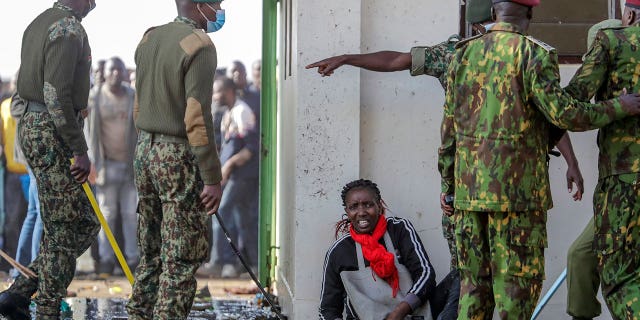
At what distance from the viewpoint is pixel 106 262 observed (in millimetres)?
8516

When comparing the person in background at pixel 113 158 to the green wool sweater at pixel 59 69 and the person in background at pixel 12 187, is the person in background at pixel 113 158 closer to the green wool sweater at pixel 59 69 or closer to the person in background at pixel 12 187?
the person in background at pixel 12 187

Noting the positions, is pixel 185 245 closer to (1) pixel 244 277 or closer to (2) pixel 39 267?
(2) pixel 39 267

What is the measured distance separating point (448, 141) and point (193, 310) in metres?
3.36

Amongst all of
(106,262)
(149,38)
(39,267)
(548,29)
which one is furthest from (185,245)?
(106,262)

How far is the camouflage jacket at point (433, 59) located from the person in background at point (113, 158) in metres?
3.11

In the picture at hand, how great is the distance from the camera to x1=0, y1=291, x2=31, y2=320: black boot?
6.61 metres

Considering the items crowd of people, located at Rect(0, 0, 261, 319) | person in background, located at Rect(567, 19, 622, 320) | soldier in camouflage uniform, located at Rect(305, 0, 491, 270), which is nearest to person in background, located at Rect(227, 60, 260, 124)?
crowd of people, located at Rect(0, 0, 261, 319)

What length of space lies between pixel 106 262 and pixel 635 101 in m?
5.00

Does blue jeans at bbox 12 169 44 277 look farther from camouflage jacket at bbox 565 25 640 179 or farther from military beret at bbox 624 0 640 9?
military beret at bbox 624 0 640 9

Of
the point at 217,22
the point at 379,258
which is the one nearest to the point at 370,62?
the point at 217,22

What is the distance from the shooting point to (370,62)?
20.2 ft

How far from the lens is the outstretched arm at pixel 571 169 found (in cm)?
570

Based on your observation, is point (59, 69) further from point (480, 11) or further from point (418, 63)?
point (480, 11)

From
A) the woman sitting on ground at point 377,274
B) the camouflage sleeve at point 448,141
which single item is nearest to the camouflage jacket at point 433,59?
the woman sitting on ground at point 377,274
